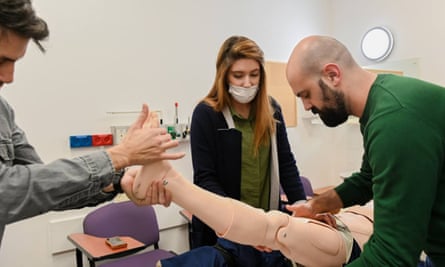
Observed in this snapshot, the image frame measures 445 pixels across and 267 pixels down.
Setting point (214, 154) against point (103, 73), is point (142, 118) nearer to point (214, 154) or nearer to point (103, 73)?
point (214, 154)

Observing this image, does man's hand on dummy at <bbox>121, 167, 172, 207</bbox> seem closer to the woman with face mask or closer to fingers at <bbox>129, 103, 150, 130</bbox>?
fingers at <bbox>129, 103, 150, 130</bbox>

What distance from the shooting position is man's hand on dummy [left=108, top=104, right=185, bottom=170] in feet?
3.25

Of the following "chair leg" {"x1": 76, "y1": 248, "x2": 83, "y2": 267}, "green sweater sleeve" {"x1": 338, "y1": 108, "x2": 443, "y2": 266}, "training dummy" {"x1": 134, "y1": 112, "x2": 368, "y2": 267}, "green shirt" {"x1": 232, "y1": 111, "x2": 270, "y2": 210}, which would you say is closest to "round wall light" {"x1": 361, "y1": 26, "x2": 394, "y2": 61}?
"green shirt" {"x1": 232, "y1": 111, "x2": 270, "y2": 210}

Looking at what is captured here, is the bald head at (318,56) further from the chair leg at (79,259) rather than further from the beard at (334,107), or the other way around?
the chair leg at (79,259)

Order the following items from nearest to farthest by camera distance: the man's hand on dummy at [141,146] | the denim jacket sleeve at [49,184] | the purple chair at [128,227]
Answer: the denim jacket sleeve at [49,184], the man's hand on dummy at [141,146], the purple chair at [128,227]

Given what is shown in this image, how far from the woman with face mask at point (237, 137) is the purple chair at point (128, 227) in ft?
2.16

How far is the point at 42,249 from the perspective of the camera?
2.36m

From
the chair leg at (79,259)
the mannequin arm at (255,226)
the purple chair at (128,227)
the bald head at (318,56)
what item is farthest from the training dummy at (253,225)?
the chair leg at (79,259)

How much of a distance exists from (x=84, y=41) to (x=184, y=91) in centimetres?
81

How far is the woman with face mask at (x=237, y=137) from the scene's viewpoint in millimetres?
1672

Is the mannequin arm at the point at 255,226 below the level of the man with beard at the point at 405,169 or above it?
below

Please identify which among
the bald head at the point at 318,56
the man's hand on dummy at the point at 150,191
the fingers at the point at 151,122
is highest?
the bald head at the point at 318,56

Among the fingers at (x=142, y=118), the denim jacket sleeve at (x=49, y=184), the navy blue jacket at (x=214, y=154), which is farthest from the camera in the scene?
the navy blue jacket at (x=214, y=154)

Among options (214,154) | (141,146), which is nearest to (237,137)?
(214,154)
